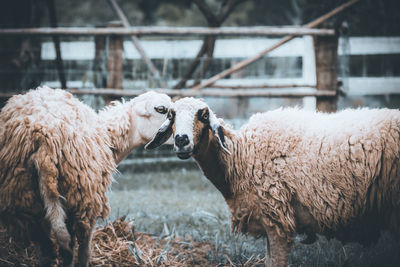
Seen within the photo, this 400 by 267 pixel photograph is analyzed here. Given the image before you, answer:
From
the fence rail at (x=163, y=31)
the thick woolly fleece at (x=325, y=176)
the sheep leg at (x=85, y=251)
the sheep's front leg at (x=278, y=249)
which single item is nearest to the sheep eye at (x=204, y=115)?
the thick woolly fleece at (x=325, y=176)

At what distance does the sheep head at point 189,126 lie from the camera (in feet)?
8.45

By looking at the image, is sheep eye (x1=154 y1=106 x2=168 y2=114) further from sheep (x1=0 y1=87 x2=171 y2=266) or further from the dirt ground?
the dirt ground

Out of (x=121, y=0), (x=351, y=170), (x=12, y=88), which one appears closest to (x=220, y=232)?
(x=351, y=170)

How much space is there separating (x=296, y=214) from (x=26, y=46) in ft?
16.6

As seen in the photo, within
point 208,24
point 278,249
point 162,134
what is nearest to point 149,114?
point 162,134

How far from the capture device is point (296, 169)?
2781mm

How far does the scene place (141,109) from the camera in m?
3.45

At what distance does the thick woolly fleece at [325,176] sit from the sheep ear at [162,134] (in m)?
0.48

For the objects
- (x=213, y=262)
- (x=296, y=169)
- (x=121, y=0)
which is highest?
(x=121, y=0)

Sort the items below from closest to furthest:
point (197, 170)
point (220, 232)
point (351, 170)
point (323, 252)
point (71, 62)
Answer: point (351, 170)
point (323, 252)
point (220, 232)
point (197, 170)
point (71, 62)

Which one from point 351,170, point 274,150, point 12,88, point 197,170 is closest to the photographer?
point 351,170

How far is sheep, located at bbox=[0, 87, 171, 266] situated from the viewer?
8.33 ft

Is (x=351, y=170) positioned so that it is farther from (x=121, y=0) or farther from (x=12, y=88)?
(x=121, y=0)

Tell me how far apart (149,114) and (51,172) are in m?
1.16
